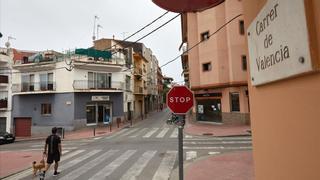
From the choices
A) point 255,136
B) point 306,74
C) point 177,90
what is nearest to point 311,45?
point 306,74

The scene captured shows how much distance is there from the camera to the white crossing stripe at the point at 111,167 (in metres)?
9.44

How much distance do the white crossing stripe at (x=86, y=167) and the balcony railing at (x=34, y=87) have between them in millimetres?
19405

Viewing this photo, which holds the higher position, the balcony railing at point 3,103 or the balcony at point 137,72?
the balcony at point 137,72

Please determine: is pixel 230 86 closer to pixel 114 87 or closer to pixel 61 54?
pixel 114 87

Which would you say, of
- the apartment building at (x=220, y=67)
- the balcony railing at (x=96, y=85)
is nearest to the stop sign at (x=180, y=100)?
the apartment building at (x=220, y=67)

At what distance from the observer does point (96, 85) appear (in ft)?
104

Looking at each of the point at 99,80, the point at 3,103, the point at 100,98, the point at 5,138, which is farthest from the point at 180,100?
the point at 3,103

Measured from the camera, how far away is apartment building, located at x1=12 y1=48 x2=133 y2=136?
30094mm

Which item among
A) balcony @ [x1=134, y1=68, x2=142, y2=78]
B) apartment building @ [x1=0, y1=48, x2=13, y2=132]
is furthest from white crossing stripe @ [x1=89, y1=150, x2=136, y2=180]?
balcony @ [x1=134, y1=68, x2=142, y2=78]

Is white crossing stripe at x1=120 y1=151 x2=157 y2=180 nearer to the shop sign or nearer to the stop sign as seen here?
the stop sign

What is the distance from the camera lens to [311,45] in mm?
1710

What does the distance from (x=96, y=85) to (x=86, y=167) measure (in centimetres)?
2151

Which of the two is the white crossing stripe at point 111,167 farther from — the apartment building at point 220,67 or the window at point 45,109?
the window at point 45,109

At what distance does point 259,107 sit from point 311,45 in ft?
4.31
